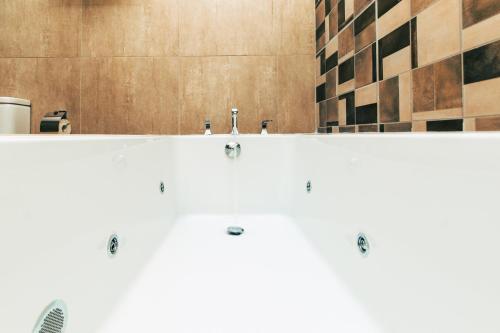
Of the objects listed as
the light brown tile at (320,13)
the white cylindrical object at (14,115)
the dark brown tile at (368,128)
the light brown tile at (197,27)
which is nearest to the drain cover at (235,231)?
the dark brown tile at (368,128)

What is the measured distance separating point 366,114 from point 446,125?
0.49 meters

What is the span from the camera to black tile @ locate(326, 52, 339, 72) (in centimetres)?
167

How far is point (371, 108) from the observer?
4.18ft

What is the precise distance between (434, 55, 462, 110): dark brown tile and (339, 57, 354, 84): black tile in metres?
0.61

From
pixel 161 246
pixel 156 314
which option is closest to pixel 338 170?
pixel 156 314

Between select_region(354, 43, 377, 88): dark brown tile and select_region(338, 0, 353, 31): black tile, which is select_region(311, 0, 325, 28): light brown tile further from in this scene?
select_region(354, 43, 377, 88): dark brown tile

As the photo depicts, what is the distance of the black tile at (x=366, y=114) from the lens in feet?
4.09

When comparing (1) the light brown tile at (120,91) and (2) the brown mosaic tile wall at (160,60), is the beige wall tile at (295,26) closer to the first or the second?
(2) the brown mosaic tile wall at (160,60)

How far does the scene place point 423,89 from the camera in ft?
3.08

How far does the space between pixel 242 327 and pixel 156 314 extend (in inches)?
8.1

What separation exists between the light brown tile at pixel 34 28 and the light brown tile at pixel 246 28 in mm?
990

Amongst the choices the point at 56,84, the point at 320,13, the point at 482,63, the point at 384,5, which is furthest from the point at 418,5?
the point at 56,84

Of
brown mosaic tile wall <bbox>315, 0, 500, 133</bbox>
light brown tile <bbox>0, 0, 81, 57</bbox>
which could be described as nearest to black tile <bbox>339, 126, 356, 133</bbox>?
brown mosaic tile wall <bbox>315, 0, 500, 133</bbox>

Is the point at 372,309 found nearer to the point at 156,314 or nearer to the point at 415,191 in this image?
the point at 415,191
